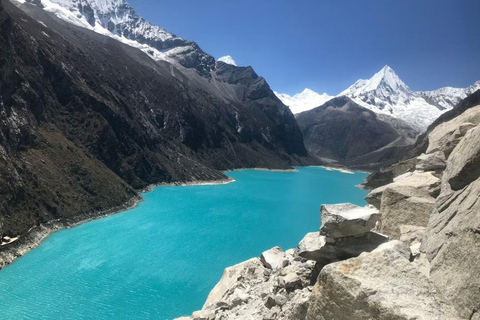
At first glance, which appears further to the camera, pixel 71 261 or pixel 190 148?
pixel 190 148

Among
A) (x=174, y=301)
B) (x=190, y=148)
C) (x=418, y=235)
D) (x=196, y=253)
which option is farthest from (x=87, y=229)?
(x=190, y=148)

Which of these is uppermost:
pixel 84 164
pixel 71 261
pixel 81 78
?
pixel 81 78

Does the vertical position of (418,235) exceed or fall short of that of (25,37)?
it falls short

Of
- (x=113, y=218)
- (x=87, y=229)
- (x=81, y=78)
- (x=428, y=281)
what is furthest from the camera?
(x=81, y=78)

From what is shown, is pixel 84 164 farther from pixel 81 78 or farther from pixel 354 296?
pixel 354 296

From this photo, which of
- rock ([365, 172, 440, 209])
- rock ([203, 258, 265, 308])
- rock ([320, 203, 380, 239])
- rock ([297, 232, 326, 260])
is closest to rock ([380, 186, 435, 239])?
rock ([365, 172, 440, 209])

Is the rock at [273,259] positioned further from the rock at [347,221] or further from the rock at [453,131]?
the rock at [453,131]

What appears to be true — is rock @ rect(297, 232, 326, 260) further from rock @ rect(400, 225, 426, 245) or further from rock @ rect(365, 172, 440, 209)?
rock @ rect(365, 172, 440, 209)
